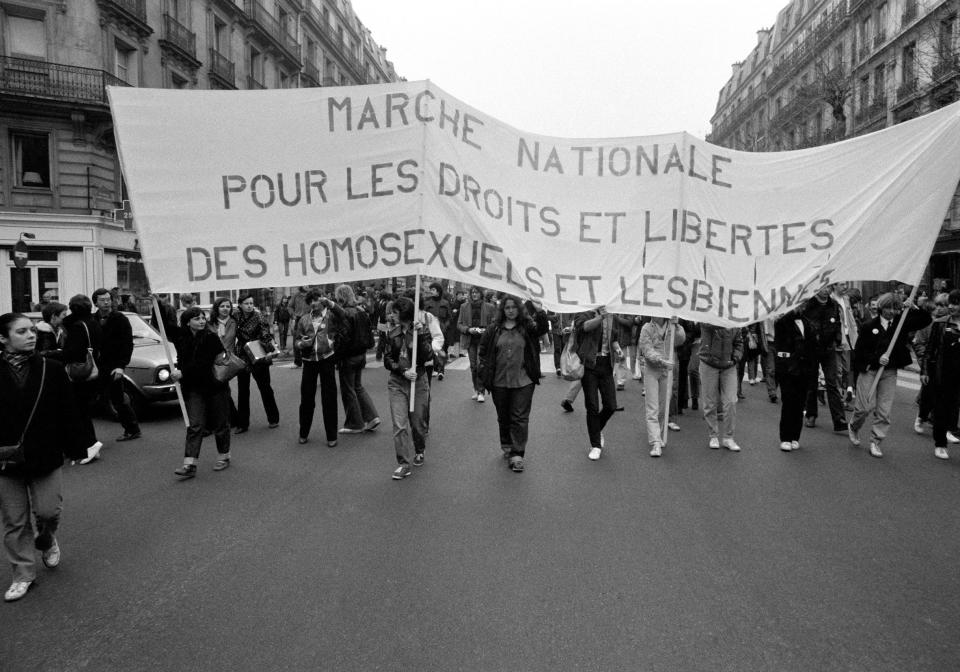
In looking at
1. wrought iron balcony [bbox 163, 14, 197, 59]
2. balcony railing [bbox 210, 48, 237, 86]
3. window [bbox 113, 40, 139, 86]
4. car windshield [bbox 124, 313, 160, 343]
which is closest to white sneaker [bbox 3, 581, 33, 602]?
car windshield [bbox 124, 313, 160, 343]

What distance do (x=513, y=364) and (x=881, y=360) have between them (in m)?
3.80

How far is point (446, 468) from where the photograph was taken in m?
6.29

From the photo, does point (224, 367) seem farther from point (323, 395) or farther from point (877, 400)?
point (877, 400)

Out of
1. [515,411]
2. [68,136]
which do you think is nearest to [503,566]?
[515,411]

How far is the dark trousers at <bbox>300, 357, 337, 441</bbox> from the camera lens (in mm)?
7328

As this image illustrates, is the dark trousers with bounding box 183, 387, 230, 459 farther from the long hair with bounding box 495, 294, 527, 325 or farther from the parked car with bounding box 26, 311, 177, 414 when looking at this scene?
the parked car with bounding box 26, 311, 177, 414

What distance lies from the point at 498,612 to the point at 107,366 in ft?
20.0

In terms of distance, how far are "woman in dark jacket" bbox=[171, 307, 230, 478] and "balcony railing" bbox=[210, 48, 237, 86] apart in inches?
1099

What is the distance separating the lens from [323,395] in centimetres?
736

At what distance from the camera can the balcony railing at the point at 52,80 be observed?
858 inches

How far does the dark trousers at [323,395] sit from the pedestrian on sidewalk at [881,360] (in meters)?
5.77

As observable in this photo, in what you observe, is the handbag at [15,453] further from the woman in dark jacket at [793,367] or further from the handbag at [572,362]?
the woman in dark jacket at [793,367]

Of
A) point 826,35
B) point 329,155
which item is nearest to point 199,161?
point 329,155

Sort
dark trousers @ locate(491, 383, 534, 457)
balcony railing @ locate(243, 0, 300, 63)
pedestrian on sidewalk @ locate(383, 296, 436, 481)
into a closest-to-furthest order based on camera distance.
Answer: pedestrian on sidewalk @ locate(383, 296, 436, 481), dark trousers @ locate(491, 383, 534, 457), balcony railing @ locate(243, 0, 300, 63)
